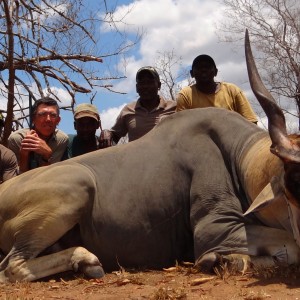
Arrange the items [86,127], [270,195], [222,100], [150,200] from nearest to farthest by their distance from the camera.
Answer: [270,195], [150,200], [222,100], [86,127]

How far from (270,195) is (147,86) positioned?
295 centimetres

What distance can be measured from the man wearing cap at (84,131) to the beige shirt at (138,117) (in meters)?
0.21

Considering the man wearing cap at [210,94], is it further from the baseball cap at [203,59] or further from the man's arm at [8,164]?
the man's arm at [8,164]

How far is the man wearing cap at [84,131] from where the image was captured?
6176 mm

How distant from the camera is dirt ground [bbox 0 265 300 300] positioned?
3.20m

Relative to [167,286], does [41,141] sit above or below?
above

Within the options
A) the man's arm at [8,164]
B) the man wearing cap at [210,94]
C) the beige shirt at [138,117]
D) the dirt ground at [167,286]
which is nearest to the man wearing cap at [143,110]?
the beige shirt at [138,117]

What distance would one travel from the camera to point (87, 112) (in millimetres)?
6199

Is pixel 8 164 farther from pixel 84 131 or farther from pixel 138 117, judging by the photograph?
pixel 138 117

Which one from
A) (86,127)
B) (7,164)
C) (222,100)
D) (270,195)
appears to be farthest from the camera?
(86,127)

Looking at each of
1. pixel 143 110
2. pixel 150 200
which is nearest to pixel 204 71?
pixel 143 110

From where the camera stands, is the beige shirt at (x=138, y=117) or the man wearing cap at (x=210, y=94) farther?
the beige shirt at (x=138, y=117)

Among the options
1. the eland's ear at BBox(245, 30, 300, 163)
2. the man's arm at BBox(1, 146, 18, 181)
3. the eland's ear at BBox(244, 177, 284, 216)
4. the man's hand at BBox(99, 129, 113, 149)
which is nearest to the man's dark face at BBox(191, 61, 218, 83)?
the man's hand at BBox(99, 129, 113, 149)

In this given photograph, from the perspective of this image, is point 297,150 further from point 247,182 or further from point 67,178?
point 67,178
